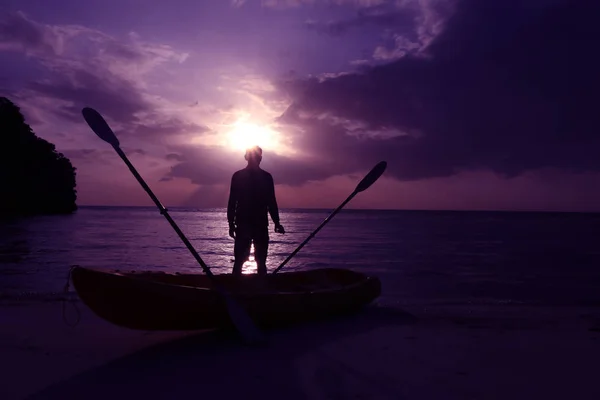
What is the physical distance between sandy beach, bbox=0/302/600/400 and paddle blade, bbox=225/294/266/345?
0.38 feet

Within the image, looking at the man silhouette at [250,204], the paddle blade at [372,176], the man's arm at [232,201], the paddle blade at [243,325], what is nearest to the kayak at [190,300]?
the paddle blade at [243,325]

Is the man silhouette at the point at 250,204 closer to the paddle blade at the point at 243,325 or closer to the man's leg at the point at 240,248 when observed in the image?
the man's leg at the point at 240,248

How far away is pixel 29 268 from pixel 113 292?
35.9 ft

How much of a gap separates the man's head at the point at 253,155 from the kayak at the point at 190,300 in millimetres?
1781

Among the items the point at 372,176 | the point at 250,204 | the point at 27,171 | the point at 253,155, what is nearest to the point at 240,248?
the point at 250,204

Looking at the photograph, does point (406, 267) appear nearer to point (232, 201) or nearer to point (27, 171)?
point (232, 201)

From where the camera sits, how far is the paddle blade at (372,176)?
9820mm

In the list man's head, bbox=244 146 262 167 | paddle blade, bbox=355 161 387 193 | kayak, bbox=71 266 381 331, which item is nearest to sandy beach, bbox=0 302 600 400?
kayak, bbox=71 266 381 331

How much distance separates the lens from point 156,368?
4637 mm

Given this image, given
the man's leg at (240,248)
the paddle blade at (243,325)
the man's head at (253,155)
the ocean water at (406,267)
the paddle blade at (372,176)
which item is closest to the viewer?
the paddle blade at (243,325)

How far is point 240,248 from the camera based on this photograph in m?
7.24

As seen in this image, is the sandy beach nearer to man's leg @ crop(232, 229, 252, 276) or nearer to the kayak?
the kayak

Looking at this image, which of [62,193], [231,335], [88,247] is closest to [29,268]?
[88,247]

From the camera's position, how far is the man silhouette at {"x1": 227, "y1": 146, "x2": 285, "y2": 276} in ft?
23.4
